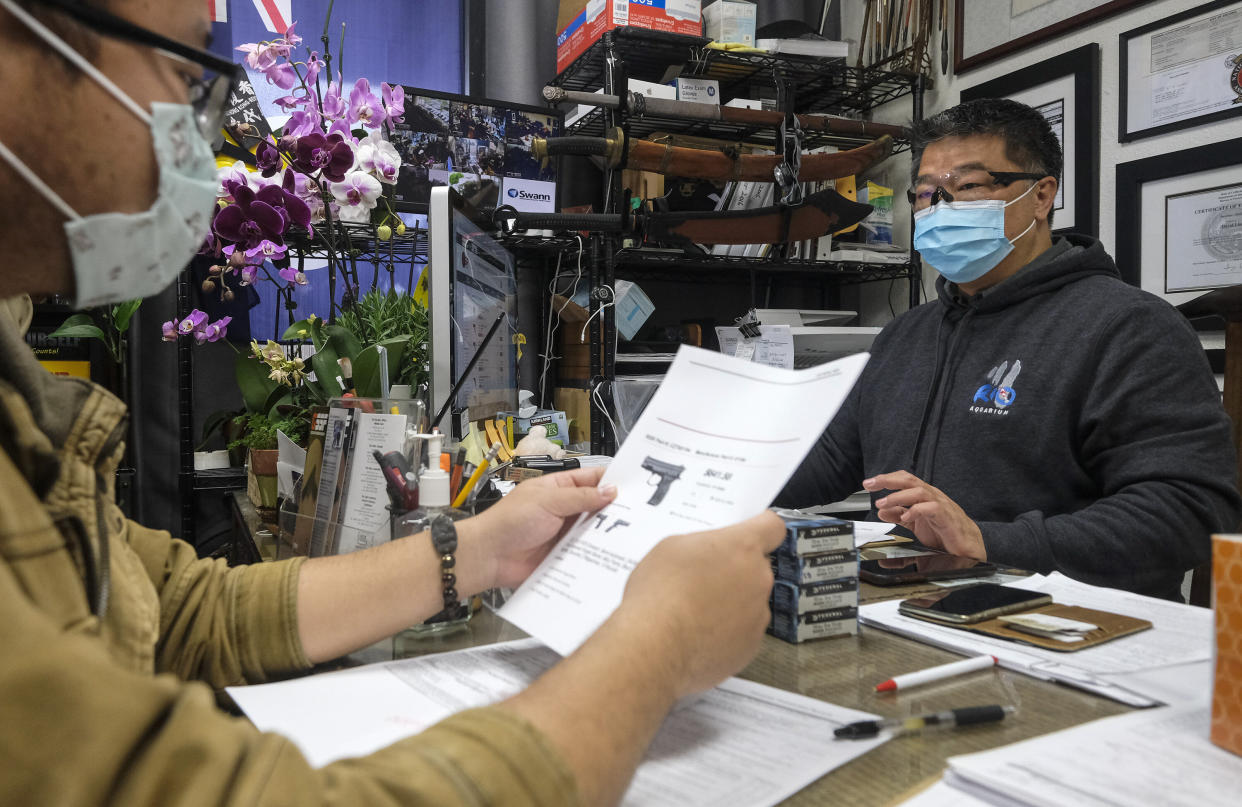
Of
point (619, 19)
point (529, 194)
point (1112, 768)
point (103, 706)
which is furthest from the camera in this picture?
point (529, 194)

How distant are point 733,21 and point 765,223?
721 mm

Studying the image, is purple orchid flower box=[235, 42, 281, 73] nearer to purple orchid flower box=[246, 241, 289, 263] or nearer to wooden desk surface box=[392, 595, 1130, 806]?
purple orchid flower box=[246, 241, 289, 263]

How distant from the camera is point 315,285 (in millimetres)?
2605

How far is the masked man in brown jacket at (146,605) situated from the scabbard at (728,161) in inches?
72.2

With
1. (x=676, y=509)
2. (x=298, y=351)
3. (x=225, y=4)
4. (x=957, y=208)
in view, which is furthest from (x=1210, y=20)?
(x=225, y=4)

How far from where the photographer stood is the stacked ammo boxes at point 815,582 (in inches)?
27.9

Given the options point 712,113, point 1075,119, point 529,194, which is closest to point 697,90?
→ point 712,113

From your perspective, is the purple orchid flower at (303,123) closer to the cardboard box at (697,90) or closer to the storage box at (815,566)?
the storage box at (815,566)

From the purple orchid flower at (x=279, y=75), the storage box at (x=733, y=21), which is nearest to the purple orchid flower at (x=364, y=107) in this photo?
the purple orchid flower at (x=279, y=75)

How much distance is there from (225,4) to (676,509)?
2.70 metres

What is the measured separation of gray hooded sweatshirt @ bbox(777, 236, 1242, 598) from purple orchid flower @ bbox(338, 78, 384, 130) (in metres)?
1.10

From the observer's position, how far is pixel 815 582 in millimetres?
714

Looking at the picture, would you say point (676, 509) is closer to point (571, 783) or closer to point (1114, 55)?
point (571, 783)

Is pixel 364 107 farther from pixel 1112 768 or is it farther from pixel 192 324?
pixel 1112 768
